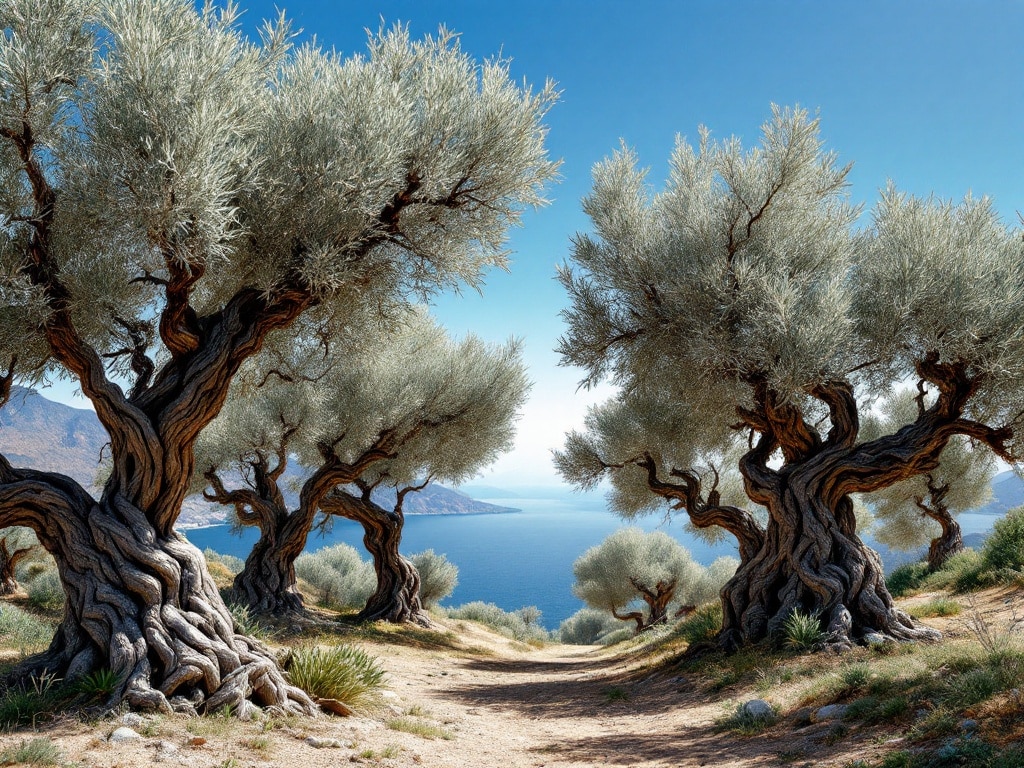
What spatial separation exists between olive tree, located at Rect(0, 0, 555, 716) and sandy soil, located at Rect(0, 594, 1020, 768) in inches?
23.2

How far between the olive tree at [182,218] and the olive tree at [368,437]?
871 cm

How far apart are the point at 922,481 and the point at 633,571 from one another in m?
14.2

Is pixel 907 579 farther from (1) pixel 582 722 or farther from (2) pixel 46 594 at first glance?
(2) pixel 46 594

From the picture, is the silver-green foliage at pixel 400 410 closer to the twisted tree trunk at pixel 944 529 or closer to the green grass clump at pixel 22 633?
the green grass clump at pixel 22 633

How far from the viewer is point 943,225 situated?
10508mm

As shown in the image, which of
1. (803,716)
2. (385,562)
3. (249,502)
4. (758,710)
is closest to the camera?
(803,716)

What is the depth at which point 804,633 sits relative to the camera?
9.77 meters

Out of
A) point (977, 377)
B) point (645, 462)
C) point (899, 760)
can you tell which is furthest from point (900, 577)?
point (899, 760)

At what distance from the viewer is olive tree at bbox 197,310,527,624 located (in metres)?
17.5

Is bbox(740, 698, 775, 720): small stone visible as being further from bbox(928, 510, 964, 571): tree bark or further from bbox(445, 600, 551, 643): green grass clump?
bbox(445, 600, 551, 643): green grass clump

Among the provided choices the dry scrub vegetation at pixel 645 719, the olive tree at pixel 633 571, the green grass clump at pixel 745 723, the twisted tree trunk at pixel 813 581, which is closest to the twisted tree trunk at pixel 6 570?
the dry scrub vegetation at pixel 645 719

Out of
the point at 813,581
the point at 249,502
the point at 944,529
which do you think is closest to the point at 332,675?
the point at 813,581

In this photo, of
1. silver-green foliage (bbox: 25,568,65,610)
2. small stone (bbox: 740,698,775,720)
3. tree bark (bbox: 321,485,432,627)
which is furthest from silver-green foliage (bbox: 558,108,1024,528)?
silver-green foliage (bbox: 25,568,65,610)

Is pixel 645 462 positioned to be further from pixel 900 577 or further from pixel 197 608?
pixel 197 608
